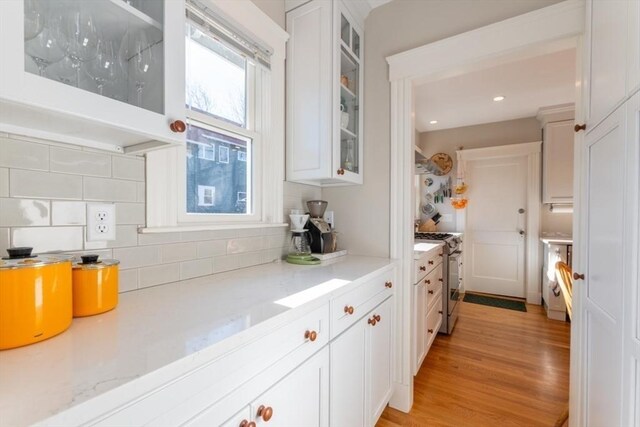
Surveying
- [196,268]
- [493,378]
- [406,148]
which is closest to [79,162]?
[196,268]

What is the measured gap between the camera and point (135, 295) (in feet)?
3.17

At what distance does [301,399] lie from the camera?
93cm

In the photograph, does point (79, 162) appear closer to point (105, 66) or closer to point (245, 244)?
point (105, 66)

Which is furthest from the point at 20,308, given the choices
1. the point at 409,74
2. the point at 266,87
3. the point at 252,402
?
the point at 409,74

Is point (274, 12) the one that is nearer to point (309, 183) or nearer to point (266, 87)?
point (266, 87)

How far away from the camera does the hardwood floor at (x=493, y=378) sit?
1707 millimetres

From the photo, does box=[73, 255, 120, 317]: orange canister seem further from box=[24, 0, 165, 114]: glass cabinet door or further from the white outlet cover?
box=[24, 0, 165, 114]: glass cabinet door

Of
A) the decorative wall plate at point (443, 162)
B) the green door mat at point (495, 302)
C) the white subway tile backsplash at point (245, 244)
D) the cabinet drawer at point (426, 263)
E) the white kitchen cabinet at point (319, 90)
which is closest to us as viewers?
the white subway tile backsplash at point (245, 244)

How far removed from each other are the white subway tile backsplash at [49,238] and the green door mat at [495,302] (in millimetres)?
4296

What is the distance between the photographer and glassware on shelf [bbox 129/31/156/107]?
0.86 m

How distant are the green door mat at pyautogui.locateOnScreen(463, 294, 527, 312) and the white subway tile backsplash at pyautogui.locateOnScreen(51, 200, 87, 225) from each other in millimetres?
4302

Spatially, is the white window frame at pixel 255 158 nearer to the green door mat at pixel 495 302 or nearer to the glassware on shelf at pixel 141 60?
the glassware on shelf at pixel 141 60

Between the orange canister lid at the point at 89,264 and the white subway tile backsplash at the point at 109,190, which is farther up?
the white subway tile backsplash at the point at 109,190

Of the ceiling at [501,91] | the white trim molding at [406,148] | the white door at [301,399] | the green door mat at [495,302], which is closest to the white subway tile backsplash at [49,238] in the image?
the white door at [301,399]
